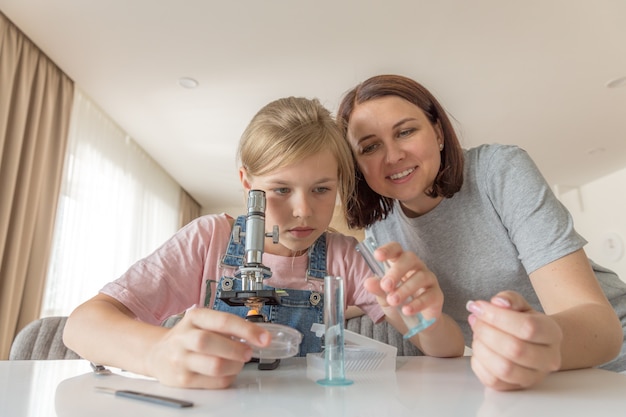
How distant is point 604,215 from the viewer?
17.5 ft

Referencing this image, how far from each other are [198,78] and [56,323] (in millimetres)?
2168

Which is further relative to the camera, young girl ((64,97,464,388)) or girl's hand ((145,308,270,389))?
young girl ((64,97,464,388))

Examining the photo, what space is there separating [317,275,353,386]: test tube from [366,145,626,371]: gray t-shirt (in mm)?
480

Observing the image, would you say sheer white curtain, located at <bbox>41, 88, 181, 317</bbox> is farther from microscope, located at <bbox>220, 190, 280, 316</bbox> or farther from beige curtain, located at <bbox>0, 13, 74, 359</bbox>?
microscope, located at <bbox>220, 190, 280, 316</bbox>

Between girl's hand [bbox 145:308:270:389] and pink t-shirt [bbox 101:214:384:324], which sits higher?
pink t-shirt [bbox 101:214:384:324]

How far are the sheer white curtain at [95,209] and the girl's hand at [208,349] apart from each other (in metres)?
3.04

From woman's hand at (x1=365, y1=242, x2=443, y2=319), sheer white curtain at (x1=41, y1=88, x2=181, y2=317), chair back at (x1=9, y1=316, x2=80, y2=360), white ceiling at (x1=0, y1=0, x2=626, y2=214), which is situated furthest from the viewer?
sheer white curtain at (x1=41, y1=88, x2=181, y2=317)

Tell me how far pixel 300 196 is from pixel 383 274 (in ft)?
1.14

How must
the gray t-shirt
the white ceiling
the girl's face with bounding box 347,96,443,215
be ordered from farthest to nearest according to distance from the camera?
the white ceiling
the girl's face with bounding box 347,96,443,215
the gray t-shirt

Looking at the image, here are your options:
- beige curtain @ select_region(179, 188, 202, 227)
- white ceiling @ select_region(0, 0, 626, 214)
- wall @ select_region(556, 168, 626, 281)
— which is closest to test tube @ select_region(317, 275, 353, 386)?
white ceiling @ select_region(0, 0, 626, 214)

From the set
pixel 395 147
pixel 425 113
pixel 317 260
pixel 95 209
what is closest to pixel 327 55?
pixel 425 113

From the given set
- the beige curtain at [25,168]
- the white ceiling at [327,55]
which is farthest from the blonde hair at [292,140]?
the beige curtain at [25,168]

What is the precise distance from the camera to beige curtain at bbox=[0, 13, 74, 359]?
8.35ft

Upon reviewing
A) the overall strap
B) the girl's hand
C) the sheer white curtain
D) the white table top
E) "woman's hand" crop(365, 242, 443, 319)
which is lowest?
the white table top
